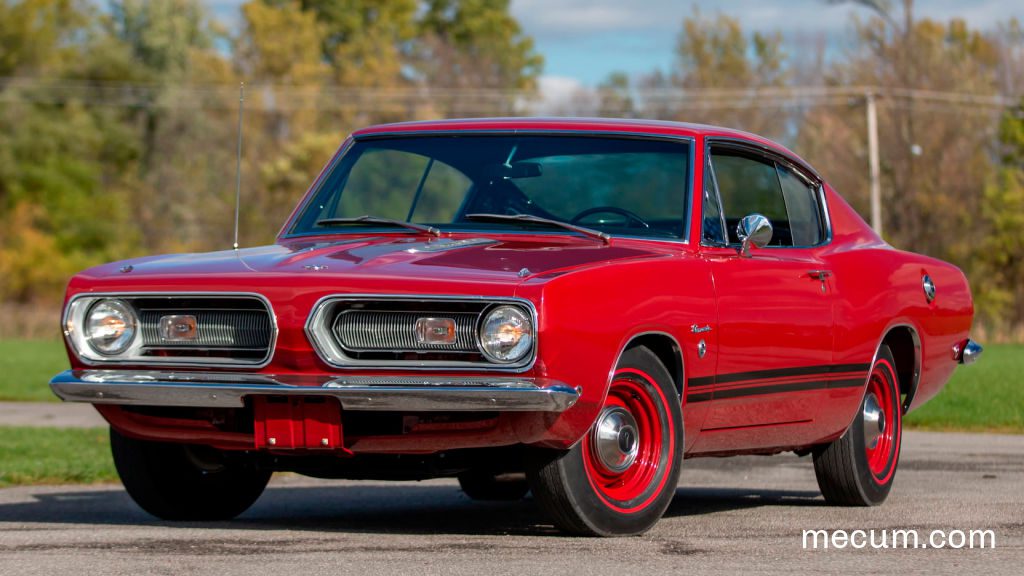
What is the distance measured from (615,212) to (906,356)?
2.38 m

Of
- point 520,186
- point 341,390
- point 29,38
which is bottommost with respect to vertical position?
point 341,390

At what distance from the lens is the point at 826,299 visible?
24.9 feet

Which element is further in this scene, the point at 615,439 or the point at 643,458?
the point at 643,458

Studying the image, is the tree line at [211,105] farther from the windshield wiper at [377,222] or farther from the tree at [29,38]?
the windshield wiper at [377,222]

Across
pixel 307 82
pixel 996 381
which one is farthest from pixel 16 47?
pixel 996 381

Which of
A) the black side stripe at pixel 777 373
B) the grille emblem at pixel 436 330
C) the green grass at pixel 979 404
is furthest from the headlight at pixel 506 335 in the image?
the green grass at pixel 979 404

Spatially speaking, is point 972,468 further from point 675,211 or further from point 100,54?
point 100,54

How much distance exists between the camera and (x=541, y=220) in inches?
271

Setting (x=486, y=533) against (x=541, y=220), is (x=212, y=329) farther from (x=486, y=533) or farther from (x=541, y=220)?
(x=541, y=220)

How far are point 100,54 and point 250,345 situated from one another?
195ft

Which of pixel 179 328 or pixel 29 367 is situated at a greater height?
pixel 179 328

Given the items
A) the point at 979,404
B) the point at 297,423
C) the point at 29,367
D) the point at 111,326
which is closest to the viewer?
the point at 297,423

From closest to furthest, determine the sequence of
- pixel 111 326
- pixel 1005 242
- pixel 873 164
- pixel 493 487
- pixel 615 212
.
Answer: pixel 111 326
pixel 615 212
pixel 493 487
pixel 873 164
pixel 1005 242

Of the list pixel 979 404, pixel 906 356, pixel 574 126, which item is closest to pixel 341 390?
pixel 574 126
